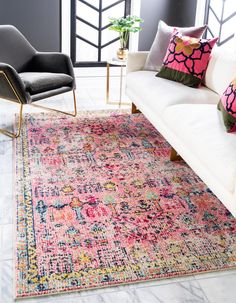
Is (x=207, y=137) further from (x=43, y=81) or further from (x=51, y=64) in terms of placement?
(x=51, y=64)

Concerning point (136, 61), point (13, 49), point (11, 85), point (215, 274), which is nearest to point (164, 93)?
point (136, 61)

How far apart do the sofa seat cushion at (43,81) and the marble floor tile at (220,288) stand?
2221mm

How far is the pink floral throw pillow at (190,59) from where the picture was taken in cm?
347

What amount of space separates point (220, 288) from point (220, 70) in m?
1.91

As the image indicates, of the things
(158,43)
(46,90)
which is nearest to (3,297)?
(46,90)

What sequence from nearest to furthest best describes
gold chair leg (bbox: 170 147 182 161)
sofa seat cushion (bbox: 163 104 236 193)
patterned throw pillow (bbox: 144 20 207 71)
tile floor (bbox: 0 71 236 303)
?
tile floor (bbox: 0 71 236 303) < sofa seat cushion (bbox: 163 104 236 193) < gold chair leg (bbox: 170 147 182 161) < patterned throw pillow (bbox: 144 20 207 71)

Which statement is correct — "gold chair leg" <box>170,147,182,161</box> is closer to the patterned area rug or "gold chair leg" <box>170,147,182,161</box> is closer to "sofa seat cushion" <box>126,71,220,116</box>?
the patterned area rug

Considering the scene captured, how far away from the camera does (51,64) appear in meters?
4.05

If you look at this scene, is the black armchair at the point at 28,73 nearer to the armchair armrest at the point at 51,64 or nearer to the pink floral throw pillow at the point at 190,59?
the armchair armrest at the point at 51,64

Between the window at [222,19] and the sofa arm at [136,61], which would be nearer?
the sofa arm at [136,61]

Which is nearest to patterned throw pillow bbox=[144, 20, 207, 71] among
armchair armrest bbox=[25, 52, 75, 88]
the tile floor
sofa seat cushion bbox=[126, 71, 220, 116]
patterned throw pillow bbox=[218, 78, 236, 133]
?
sofa seat cushion bbox=[126, 71, 220, 116]

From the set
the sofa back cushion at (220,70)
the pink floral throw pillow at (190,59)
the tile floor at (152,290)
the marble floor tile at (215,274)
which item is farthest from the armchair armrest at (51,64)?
the marble floor tile at (215,274)

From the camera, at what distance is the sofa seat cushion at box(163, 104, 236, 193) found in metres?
2.22

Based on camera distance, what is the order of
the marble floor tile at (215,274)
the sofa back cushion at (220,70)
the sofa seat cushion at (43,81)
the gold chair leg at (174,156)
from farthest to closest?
1. the sofa seat cushion at (43,81)
2. the sofa back cushion at (220,70)
3. the gold chair leg at (174,156)
4. the marble floor tile at (215,274)
